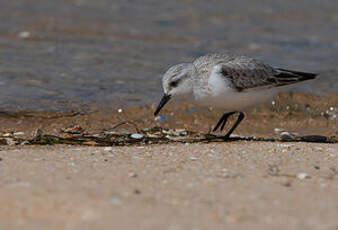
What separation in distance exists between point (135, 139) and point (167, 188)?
225 cm

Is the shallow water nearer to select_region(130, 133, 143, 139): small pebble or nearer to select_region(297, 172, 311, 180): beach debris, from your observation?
select_region(130, 133, 143, 139): small pebble

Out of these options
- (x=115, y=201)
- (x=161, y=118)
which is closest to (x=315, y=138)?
(x=161, y=118)

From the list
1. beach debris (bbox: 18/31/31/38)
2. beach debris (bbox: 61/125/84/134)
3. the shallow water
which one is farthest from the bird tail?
beach debris (bbox: 18/31/31/38)

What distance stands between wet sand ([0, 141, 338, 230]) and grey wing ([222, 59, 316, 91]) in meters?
1.00

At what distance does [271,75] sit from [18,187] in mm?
3476

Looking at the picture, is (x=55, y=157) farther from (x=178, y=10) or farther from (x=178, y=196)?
(x=178, y=10)

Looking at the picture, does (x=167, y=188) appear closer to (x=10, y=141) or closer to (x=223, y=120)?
(x=10, y=141)

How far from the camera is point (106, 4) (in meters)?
14.6

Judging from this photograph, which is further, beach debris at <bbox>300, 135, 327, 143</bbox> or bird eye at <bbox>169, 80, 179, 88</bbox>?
beach debris at <bbox>300, 135, 327, 143</bbox>

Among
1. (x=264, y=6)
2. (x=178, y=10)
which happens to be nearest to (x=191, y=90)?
(x=178, y=10)

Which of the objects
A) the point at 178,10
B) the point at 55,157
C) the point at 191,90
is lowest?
the point at 55,157

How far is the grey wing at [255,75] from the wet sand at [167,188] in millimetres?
1003

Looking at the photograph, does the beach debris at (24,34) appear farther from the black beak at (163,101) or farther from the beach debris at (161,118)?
the black beak at (163,101)

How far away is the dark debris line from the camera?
5965 mm
